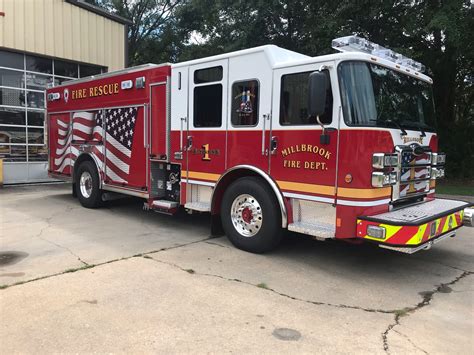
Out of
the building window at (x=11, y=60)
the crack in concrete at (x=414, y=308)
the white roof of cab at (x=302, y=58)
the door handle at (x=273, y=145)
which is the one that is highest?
the building window at (x=11, y=60)

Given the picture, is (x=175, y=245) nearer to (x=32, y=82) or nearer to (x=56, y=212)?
(x=56, y=212)

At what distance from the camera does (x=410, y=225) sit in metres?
4.38

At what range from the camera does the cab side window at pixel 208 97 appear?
20.1ft

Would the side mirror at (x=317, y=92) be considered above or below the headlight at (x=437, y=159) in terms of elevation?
above

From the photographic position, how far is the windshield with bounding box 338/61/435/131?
4664mm

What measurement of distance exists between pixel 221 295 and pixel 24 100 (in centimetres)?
1248

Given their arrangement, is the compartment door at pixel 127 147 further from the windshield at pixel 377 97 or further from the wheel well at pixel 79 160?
the windshield at pixel 377 97

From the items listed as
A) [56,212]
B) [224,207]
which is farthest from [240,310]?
[56,212]

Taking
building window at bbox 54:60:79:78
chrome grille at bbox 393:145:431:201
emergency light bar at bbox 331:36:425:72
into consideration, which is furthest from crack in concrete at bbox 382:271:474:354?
building window at bbox 54:60:79:78

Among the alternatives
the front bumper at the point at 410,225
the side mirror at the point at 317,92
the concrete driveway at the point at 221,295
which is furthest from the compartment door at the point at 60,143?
the front bumper at the point at 410,225

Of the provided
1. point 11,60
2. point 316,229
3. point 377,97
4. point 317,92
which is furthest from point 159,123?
point 11,60

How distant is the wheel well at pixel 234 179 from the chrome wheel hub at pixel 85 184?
13.1 ft

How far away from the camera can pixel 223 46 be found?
1847cm

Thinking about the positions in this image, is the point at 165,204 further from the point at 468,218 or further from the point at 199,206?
the point at 468,218
